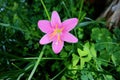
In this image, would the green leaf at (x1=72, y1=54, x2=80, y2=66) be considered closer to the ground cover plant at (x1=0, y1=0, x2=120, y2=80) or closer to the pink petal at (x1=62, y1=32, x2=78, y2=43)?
the ground cover plant at (x1=0, y1=0, x2=120, y2=80)

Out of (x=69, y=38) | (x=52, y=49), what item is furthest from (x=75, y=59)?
(x=69, y=38)

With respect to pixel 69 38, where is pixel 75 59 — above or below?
below

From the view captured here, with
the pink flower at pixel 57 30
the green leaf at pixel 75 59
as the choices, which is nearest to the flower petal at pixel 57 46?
the pink flower at pixel 57 30

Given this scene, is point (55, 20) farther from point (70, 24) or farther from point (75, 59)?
point (75, 59)

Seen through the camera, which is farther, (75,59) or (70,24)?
(75,59)

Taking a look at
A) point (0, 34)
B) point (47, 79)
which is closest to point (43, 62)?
point (47, 79)

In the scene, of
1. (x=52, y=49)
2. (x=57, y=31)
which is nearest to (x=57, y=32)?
(x=57, y=31)

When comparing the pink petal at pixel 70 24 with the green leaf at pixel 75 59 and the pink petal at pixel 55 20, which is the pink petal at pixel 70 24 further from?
the green leaf at pixel 75 59

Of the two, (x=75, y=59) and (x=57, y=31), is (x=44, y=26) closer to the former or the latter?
(x=57, y=31)

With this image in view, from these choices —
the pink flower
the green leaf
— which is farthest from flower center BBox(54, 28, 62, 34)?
the green leaf
